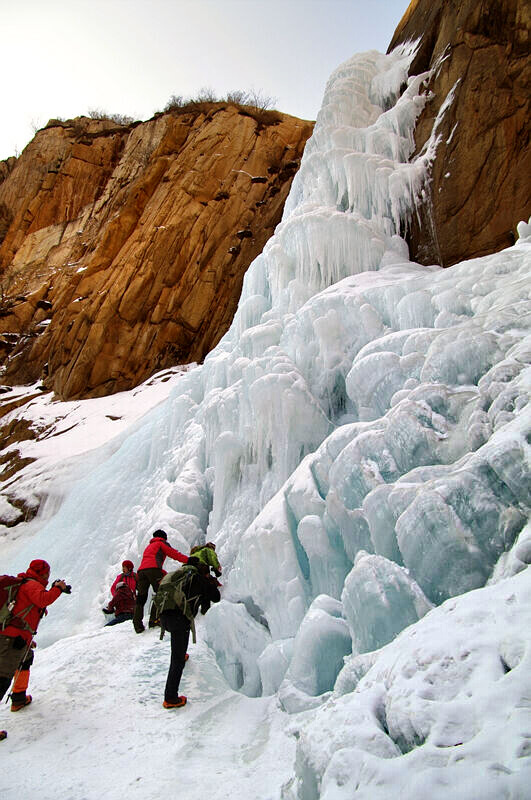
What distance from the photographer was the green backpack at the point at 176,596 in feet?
12.7

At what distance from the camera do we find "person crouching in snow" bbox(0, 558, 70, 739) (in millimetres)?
3564

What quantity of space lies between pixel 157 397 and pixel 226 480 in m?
9.38

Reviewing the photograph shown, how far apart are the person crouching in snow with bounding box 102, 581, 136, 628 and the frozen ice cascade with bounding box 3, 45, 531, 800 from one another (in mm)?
570

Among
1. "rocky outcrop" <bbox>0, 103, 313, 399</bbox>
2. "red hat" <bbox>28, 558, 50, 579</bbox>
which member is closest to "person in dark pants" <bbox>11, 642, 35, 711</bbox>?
"red hat" <bbox>28, 558, 50, 579</bbox>

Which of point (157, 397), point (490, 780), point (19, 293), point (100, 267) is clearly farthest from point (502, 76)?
point (19, 293)

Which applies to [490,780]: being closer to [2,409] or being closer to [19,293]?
[2,409]

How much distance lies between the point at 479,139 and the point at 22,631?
9734 millimetres

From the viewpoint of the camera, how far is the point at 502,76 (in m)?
8.62

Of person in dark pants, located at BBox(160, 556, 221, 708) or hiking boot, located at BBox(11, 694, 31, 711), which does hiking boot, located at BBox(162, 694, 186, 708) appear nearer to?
person in dark pants, located at BBox(160, 556, 221, 708)

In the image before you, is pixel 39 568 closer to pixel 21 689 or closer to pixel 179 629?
pixel 21 689

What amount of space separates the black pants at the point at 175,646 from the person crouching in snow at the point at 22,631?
2.86 ft

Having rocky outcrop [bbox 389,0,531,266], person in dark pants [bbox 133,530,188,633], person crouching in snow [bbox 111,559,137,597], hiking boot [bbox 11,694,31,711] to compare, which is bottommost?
hiking boot [bbox 11,694,31,711]

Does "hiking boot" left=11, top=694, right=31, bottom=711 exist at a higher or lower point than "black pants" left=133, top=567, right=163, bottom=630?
lower

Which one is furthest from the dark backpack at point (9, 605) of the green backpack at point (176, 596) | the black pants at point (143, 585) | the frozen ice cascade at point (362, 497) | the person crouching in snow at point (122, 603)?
the person crouching in snow at point (122, 603)
